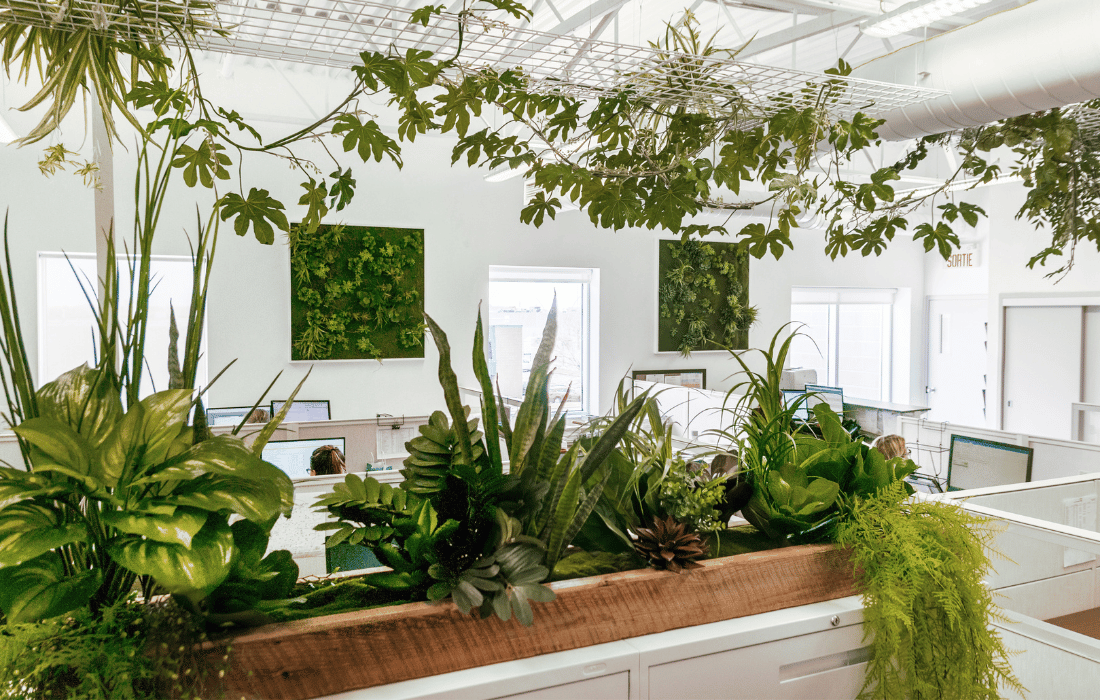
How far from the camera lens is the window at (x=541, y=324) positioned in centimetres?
828

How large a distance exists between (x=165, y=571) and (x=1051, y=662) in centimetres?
177

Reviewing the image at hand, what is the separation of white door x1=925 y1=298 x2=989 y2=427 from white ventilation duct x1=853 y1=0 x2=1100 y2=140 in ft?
29.0

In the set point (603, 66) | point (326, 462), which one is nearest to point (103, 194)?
point (603, 66)

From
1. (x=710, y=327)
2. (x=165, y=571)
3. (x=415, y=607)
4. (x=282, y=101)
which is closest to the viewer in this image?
(x=165, y=571)

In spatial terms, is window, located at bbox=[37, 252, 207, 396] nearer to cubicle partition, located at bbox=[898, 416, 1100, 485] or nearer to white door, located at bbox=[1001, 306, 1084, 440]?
cubicle partition, located at bbox=[898, 416, 1100, 485]

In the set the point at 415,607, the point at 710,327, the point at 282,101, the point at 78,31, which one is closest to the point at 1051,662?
the point at 415,607

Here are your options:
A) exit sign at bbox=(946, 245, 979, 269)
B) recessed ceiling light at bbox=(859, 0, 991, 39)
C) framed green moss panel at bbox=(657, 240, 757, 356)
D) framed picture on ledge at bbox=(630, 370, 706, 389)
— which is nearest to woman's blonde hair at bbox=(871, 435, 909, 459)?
recessed ceiling light at bbox=(859, 0, 991, 39)

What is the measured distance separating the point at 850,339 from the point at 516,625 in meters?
10.5

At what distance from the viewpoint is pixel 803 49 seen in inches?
293

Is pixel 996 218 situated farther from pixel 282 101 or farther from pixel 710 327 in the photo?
pixel 282 101

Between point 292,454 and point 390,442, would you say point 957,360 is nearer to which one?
point 390,442

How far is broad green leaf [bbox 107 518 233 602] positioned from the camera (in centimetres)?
71

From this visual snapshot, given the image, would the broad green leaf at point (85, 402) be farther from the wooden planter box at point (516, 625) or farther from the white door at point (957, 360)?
the white door at point (957, 360)

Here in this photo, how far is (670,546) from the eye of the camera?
1.08 meters
